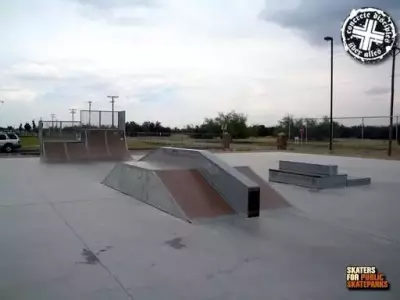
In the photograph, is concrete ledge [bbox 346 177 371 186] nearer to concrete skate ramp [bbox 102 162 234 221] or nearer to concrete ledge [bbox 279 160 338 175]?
concrete ledge [bbox 279 160 338 175]

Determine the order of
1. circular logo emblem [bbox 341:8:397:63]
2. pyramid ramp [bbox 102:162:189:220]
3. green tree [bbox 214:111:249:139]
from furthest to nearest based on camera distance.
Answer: green tree [bbox 214:111:249:139], circular logo emblem [bbox 341:8:397:63], pyramid ramp [bbox 102:162:189:220]

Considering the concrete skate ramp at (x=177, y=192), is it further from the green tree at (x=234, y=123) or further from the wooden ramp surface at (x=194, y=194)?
the green tree at (x=234, y=123)

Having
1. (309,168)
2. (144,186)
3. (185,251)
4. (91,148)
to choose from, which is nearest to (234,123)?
(91,148)

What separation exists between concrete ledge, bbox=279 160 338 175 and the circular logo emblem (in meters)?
2.88

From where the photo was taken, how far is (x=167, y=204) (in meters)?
6.37

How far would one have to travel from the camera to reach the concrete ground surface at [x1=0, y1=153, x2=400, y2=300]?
3.24 m

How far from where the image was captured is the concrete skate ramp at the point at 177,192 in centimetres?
615

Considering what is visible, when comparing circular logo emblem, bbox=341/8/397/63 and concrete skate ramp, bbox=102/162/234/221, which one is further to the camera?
circular logo emblem, bbox=341/8/397/63

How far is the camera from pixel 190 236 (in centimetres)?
489

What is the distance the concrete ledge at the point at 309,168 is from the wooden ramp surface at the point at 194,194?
3.99 m

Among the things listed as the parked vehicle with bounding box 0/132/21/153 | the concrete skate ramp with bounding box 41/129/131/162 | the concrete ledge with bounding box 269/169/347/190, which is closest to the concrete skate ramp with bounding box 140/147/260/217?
the concrete ledge with bounding box 269/169/347/190

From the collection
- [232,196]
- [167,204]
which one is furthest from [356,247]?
[167,204]

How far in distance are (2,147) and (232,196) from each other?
75.5ft

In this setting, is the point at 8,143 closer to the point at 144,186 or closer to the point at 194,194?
the point at 144,186
